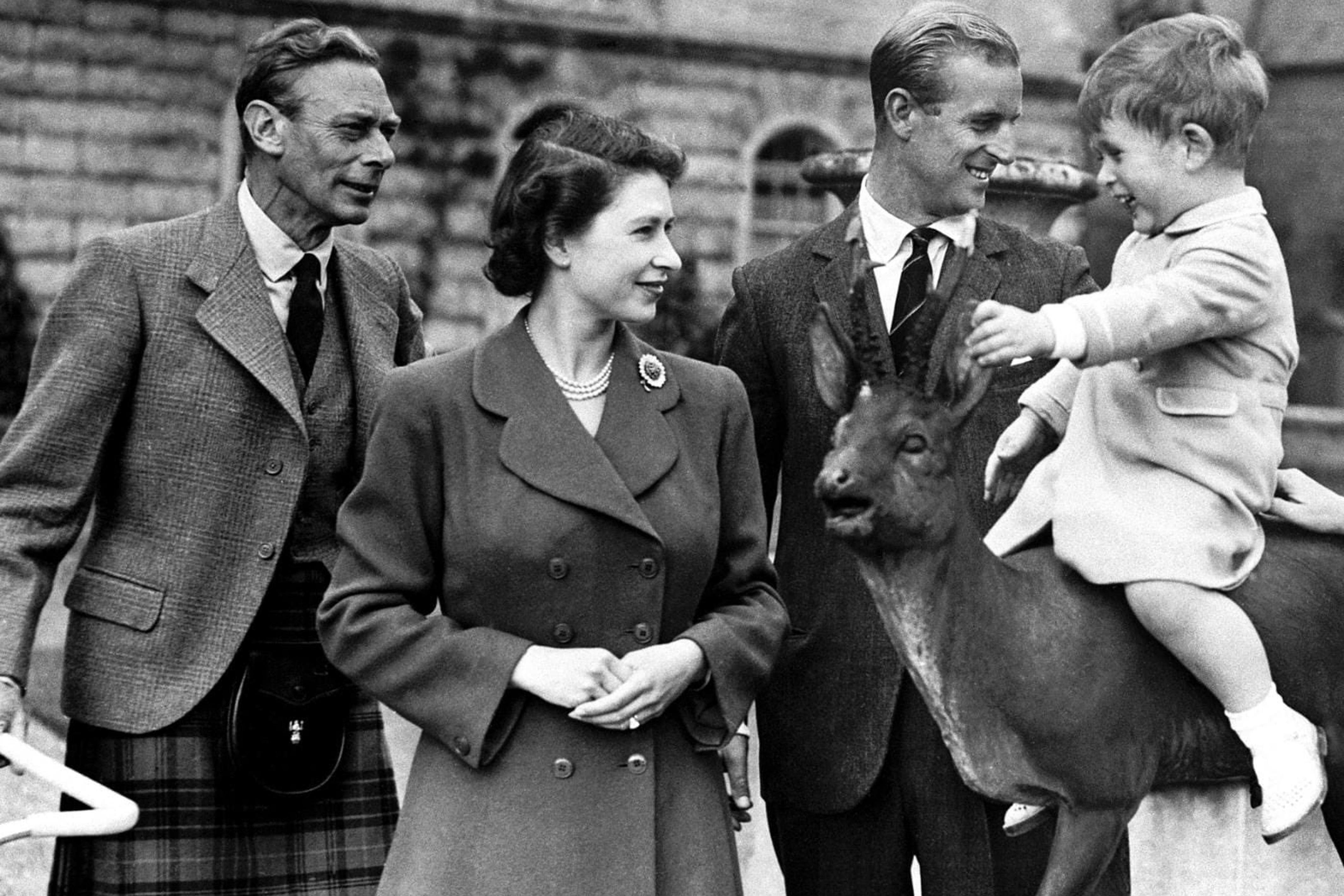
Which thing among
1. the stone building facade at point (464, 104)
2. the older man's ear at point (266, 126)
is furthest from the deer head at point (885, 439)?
the stone building facade at point (464, 104)

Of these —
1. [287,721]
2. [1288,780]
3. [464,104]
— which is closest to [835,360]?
[1288,780]

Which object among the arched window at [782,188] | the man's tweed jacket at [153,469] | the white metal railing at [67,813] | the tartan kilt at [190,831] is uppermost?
the arched window at [782,188]

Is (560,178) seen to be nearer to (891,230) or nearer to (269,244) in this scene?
(891,230)

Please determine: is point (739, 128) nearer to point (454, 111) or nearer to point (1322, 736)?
point (454, 111)

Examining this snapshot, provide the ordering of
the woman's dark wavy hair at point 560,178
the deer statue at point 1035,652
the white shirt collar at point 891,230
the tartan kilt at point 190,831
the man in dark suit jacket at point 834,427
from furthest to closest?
the tartan kilt at point 190,831, the white shirt collar at point 891,230, the man in dark suit jacket at point 834,427, the woman's dark wavy hair at point 560,178, the deer statue at point 1035,652

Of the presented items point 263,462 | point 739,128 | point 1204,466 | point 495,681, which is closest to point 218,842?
point 263,462

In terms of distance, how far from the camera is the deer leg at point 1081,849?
3.30 meters

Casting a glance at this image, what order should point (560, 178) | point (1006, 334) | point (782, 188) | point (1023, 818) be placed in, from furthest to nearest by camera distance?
point (782, 188) < point (560, 178) < point (1023, 818) < point (1006, 334)

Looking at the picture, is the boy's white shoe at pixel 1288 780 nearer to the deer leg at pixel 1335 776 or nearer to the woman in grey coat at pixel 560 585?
the deer leg at pixel 1335 776

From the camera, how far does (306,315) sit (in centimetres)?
441

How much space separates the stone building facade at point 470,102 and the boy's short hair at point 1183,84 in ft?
47.9

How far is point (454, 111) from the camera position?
806 inches

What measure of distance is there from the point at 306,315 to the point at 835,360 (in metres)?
1.54

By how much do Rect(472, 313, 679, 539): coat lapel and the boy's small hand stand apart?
74cm
